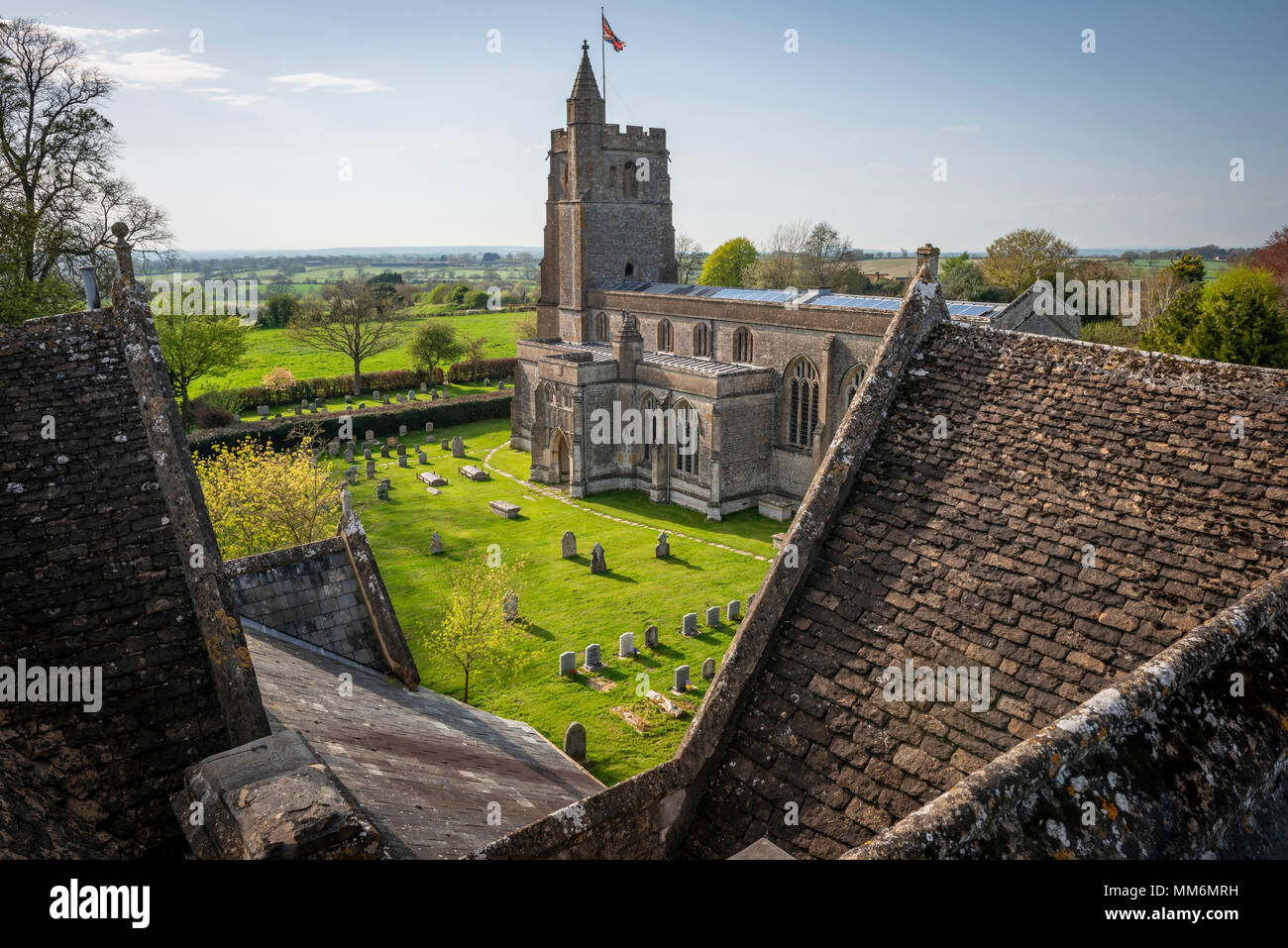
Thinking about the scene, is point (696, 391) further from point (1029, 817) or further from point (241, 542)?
point (1029, 817)

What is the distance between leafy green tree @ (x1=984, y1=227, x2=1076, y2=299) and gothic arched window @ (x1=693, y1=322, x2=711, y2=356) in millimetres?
26251

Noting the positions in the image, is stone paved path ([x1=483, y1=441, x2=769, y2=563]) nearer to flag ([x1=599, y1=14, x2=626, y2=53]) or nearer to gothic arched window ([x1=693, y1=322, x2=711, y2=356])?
gothic arched window ([x1=693, y1=322, x2=711, y2=356])

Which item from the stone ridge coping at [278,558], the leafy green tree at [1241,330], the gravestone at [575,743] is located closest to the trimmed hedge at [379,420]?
the gravestone at [575,743]

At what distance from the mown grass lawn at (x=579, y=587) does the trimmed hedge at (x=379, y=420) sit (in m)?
5.38

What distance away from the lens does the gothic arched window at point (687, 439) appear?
110 feet

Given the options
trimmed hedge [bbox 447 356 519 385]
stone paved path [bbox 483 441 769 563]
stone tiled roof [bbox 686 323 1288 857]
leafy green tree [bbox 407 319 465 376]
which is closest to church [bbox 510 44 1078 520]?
stone paved path [bbox 483 441 769 563]

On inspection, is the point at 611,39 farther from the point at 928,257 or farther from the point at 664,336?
the point at 928,257

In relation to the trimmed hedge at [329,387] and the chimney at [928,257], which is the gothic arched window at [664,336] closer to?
the trimmed hedge at [329,387]

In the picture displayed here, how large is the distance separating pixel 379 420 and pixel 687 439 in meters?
21.6

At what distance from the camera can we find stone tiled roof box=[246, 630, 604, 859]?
21.3ft

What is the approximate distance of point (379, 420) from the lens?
153 feet
